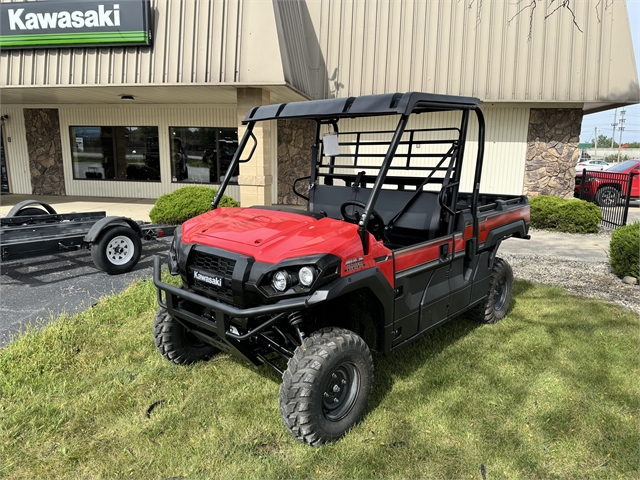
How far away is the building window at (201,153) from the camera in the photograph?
1389cm

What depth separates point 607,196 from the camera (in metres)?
12.1

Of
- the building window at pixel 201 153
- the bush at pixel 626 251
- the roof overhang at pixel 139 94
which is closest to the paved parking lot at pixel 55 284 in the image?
→ the bush at pixel 626 251

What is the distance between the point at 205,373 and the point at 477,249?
2.48m

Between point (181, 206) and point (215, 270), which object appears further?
point (181, 206)

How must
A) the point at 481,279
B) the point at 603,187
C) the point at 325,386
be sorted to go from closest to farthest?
the point at 325,386, the point at 481,279, the point at 603,187

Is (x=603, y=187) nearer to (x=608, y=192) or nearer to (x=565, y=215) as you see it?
(x=608, y=192)

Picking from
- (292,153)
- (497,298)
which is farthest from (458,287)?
(292,153)

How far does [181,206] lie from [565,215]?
8208 mm

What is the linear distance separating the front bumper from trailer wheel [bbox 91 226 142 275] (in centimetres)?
315

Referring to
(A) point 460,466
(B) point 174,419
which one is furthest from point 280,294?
(A) point 460,466

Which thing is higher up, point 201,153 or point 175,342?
point 201,153

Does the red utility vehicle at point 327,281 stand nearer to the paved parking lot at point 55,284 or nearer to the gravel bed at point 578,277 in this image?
the paved parking lot at point 55,284

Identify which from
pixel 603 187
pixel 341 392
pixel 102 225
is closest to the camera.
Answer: pixel 341 392

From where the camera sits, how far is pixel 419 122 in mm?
12820
